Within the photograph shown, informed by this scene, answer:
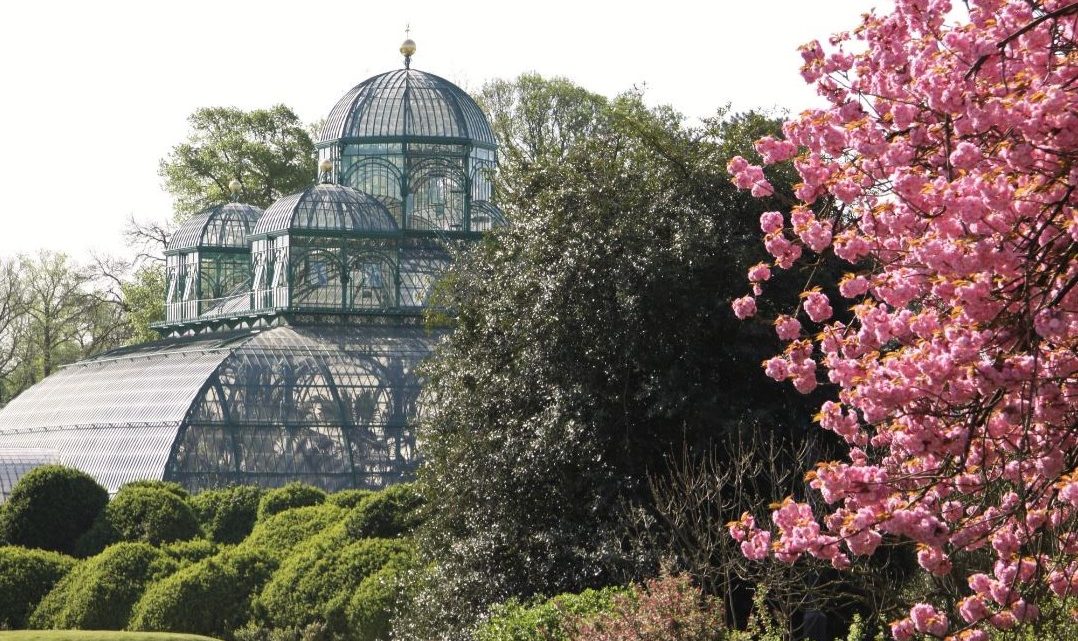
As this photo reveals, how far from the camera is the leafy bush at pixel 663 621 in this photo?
12.4 metres

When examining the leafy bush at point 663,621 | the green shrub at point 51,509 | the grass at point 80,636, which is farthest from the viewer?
the green shrub at point 51,509

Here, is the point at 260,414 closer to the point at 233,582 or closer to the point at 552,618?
the point at 233,582

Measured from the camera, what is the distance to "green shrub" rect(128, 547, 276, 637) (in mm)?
24266

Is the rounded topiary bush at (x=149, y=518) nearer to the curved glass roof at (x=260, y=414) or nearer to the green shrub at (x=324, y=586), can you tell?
the green shrub at (x=324, y=586)

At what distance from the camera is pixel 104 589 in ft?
81.0

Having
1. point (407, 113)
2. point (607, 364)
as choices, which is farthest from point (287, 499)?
point (407, 113)

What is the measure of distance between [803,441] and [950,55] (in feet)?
29.6

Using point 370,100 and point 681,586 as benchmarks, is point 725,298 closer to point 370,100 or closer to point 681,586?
point 681,586

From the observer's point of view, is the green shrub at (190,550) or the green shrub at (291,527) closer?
the green shrub at (190,550)

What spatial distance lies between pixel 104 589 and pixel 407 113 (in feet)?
81.5

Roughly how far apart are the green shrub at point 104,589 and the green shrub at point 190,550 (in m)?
0.44

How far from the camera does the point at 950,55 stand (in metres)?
7.39

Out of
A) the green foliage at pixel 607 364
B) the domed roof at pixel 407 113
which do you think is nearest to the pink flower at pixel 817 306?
the green foliage at pixel 607 364

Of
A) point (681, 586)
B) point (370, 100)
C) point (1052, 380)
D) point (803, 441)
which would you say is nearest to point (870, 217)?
point (1052, 380)
